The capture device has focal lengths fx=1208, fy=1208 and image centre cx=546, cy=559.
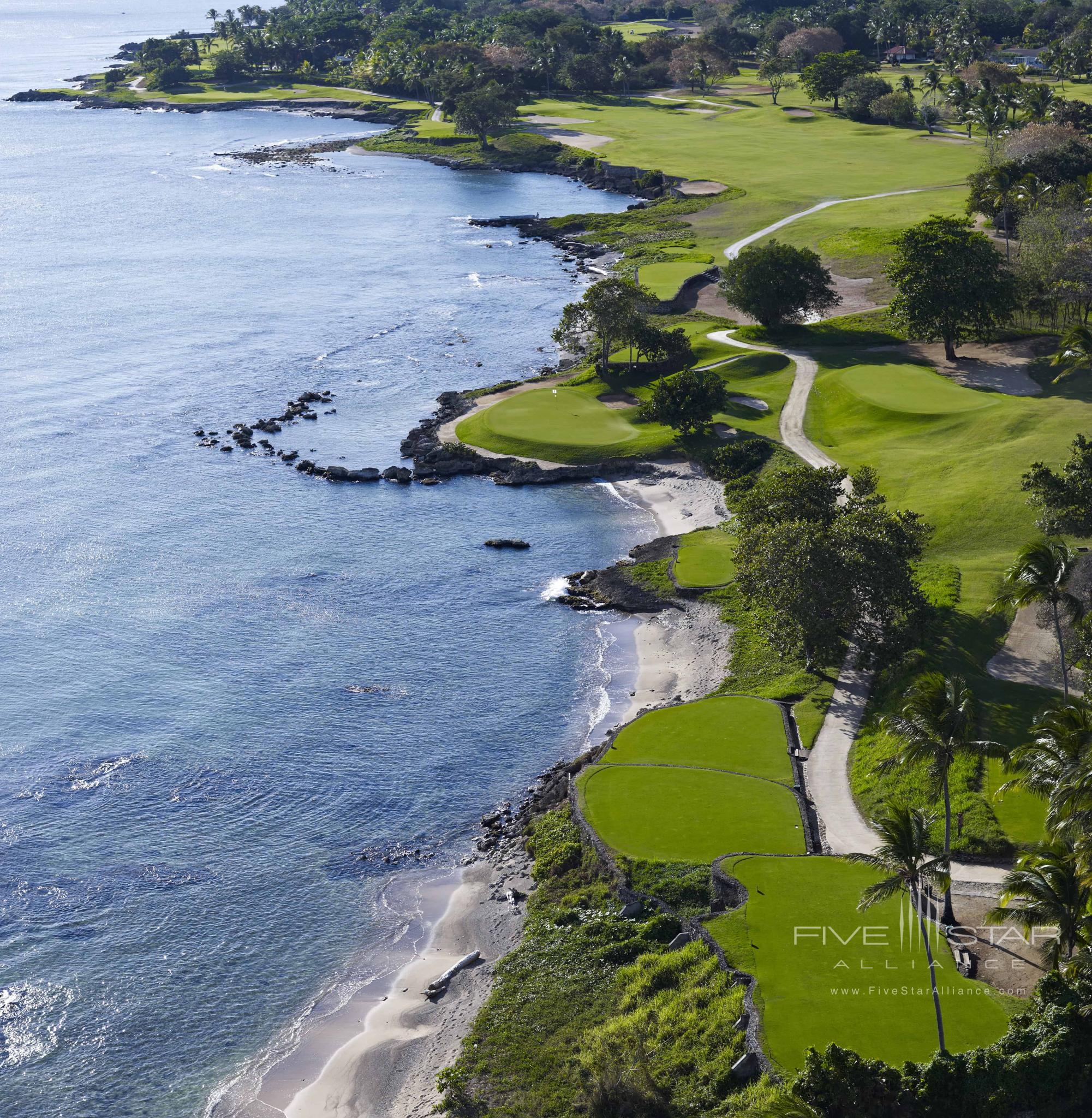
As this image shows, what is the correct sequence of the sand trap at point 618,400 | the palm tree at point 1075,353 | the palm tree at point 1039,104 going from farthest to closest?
the palm tree at point 1039,104, the sand trap at point 618,400, the palm tree at point 1075,353

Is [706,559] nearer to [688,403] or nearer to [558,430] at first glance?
[688,403]

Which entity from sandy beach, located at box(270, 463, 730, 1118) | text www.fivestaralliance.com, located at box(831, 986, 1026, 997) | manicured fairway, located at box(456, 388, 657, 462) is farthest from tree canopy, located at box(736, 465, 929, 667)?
manicured fairway, located at box(456, 388, 657, 462)

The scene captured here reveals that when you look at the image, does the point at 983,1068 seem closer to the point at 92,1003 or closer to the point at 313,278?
the point at 92,1003

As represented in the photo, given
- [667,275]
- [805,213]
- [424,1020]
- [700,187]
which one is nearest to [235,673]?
[424,1020]

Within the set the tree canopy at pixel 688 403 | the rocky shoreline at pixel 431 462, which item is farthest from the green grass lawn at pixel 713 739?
the tree canopy at pixel 688 403

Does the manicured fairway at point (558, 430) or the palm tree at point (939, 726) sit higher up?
the palm tree at point (939, 726)

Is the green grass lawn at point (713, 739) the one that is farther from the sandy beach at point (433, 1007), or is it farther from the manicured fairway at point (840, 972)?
the manicured fairway at point (840, 972)
